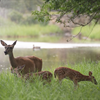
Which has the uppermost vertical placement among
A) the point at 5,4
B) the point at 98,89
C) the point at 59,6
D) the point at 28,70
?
the point at 5,4

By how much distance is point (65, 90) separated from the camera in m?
3.50

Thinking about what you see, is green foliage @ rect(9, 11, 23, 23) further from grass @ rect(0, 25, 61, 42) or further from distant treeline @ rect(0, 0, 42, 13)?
distant treeline @ rect(0, 0, 42, 13)

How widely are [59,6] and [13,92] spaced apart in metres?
1.98

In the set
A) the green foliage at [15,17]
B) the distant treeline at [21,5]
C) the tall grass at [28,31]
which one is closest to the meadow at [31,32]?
the tall grass at [28,31]

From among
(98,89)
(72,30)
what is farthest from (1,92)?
(72,30)

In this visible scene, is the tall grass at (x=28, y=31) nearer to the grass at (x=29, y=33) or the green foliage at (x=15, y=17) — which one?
the grass at (x=29, y=33)

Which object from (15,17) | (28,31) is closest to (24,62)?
(28,31)

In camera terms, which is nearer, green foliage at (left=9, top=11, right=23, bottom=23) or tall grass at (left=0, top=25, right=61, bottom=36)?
tall grass at (left=0, top=25, right=61, bottom=36)

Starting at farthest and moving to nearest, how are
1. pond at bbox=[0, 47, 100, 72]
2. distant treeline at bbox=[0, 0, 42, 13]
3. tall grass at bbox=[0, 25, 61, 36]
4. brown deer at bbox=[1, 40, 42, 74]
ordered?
distant treeline at bbox=[0, 0, 42, 13] < tall grass at bbox=[0, 25, 61, 36] < pond at bbox=[0, 47, 100, 72] < brown deer at bbox=[1, 40, 42, 74]

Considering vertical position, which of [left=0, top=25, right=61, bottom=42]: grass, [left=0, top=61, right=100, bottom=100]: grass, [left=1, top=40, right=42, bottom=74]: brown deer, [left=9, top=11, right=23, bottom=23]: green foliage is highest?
[left=9, top=11, right=23, bottom=23]: green foliage

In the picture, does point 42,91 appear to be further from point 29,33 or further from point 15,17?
point 15,17

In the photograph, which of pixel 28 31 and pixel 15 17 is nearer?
pixel 28 31

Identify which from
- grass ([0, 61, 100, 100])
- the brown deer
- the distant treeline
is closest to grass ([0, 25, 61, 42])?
the distant treeline

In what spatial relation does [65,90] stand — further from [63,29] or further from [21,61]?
[63,29]
